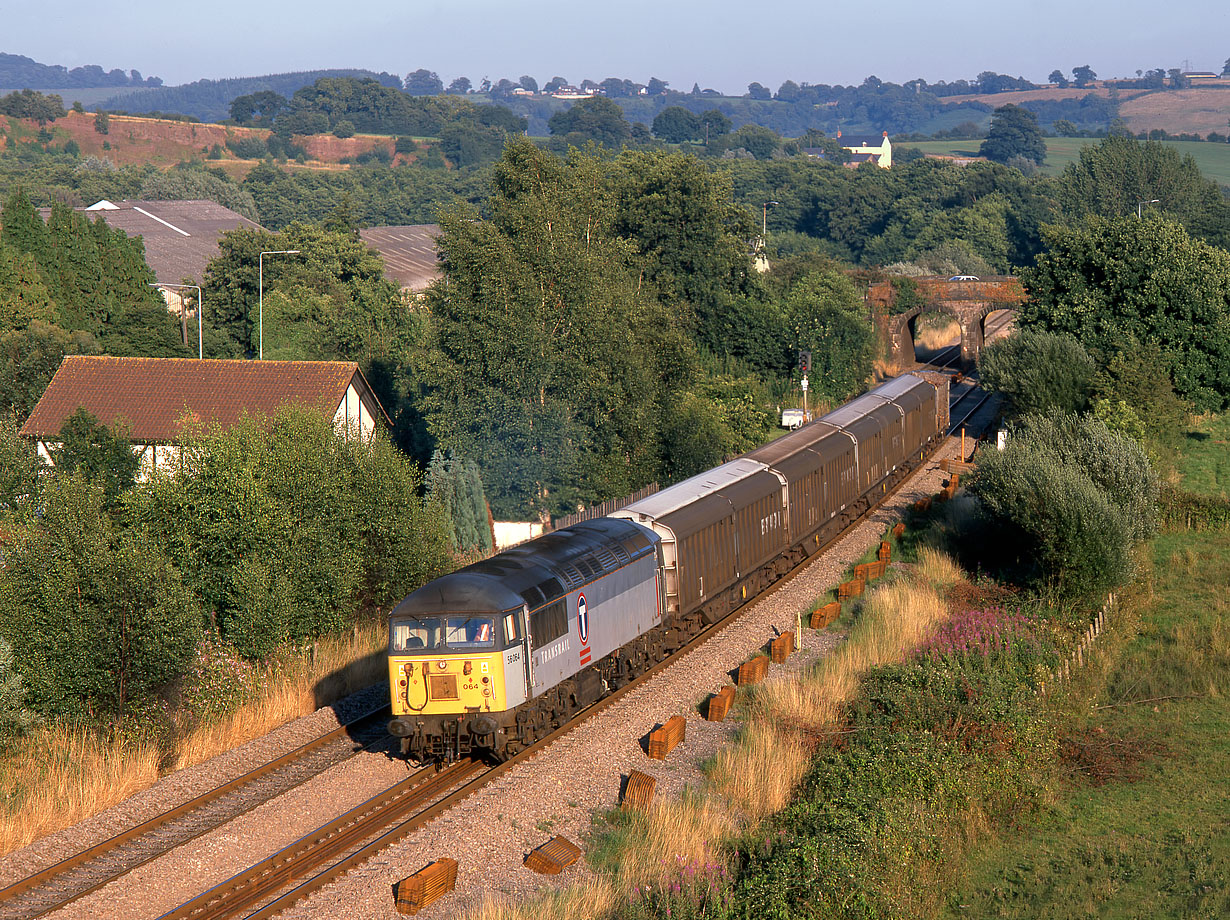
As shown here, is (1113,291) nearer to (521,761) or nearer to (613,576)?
(613,576)

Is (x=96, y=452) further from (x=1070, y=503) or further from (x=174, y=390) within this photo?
(x=1070, y=503)

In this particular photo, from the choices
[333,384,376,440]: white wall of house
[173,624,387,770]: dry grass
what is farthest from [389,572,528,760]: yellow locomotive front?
[333,384,376,440]: white wall of house

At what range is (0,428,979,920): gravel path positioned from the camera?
612 inches

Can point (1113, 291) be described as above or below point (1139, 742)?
above

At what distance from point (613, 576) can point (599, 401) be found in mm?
21334

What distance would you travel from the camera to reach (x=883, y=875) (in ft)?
55.1

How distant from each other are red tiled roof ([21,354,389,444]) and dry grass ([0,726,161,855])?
72.7 feet

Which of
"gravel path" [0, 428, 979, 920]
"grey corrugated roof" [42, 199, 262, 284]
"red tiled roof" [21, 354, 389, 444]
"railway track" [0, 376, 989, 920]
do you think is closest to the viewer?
"railway track" [0, 376, 989, 920]

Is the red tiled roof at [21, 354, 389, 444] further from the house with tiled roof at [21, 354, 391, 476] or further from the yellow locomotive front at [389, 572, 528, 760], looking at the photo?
the yellow locomotive front at [389, 572, 528, 760]

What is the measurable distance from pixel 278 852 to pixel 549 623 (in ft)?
18.9

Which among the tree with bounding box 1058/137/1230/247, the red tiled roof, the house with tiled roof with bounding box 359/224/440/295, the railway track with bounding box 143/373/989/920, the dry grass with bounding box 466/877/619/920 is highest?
the tree with bounding box 1058/137/1230/247

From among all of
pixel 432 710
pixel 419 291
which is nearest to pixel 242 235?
pixel 419 291

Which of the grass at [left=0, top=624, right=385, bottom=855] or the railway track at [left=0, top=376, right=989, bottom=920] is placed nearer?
the railway track at [left=0, top=376, right=989, bottom=920]

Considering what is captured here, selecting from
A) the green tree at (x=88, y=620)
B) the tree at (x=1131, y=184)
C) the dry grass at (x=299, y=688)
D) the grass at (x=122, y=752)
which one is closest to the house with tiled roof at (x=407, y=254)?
the dry grass at (x=299, y=688)
